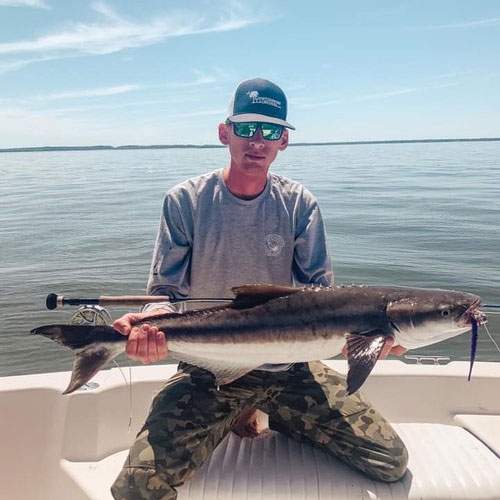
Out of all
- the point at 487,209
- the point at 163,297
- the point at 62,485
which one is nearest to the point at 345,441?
the point at 163,297

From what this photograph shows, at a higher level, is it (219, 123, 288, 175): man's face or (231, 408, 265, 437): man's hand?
(219, 123, 288, 175): man's face

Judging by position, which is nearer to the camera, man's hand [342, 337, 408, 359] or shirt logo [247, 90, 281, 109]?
man's hand [342, 337, 408, 359]

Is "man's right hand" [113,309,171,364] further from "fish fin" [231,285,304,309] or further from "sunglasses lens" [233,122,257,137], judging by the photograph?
"sunglasses lens" [233,122,257,137]

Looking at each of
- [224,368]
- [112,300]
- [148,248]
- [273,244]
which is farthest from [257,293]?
[148,248]

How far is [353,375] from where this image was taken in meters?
3.21

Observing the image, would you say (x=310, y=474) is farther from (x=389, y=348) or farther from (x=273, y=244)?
(x=273, y=244)

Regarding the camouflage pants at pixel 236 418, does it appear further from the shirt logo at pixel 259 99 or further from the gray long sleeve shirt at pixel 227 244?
the shirt logo at pixel 259 99

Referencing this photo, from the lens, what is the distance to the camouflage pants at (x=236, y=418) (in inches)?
139

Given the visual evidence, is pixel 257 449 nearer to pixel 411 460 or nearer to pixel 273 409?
pixel 273 409

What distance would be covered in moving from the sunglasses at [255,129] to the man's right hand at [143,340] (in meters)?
1.75

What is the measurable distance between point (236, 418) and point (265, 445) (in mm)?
317

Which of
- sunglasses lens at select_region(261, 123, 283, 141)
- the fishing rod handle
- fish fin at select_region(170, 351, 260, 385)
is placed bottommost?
fish fin at select_region(170, 351, 260, 385)

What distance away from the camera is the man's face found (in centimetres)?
431

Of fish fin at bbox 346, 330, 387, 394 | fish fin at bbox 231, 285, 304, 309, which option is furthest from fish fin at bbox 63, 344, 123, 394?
fish fin at bbox 346, 330, 387, 394
